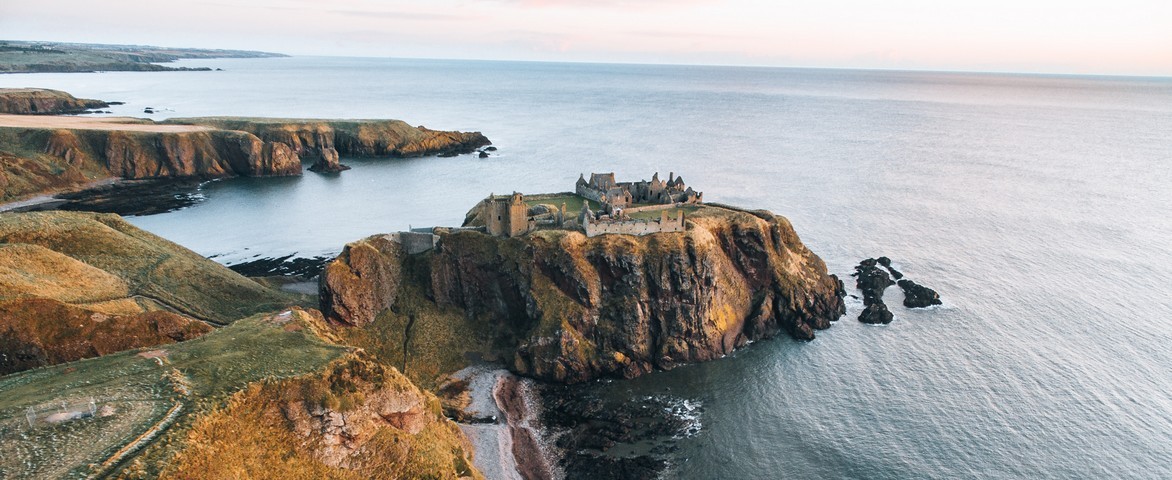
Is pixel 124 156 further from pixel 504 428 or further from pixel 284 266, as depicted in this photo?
pixel 504 428

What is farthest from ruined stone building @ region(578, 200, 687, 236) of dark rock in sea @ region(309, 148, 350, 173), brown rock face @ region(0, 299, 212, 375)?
dark rock in sea @ region(309, 148, 350, 173)

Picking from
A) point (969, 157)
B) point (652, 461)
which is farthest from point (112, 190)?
point (969, 157)

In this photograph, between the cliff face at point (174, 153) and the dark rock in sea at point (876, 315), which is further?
the cliff face at point (174, 153)

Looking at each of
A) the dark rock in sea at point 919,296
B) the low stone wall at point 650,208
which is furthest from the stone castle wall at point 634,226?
the dark rock in sea at point 919,296

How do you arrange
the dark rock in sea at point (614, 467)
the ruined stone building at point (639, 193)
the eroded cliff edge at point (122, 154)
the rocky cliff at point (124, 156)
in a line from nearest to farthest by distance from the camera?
1. the dark rock in sea at point (614, 467)
2. the ruined stone building at point (639, 193)
3. the rocky cliff at point (124, 156)
4. the eroded cliff edge at point (122, 154)

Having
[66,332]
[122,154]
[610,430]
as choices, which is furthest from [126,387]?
[122,154]

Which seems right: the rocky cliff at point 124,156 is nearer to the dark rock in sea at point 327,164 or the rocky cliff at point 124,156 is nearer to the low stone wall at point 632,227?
the dark rock in sea at point 327,164

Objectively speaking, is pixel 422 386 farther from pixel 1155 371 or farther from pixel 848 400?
pixel 1155 371
